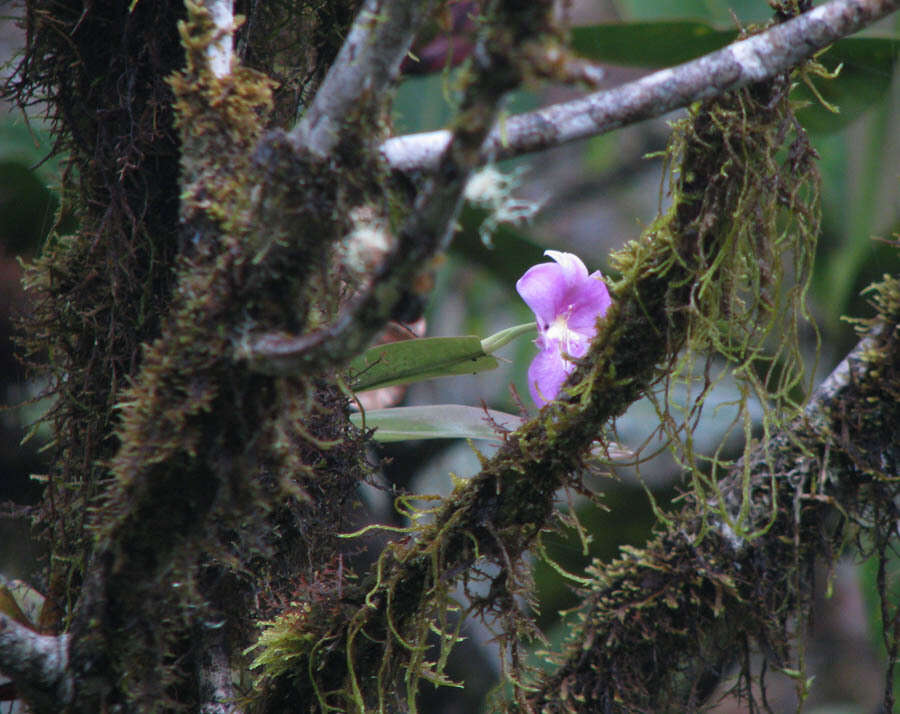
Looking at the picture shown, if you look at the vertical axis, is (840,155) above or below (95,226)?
below

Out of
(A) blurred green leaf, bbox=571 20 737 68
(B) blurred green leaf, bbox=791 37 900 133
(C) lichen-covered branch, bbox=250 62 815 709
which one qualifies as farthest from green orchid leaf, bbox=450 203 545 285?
(C) lichen-covered branch, bbox=250 62 815 709

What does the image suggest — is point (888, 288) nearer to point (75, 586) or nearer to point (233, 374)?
point (233, 374)

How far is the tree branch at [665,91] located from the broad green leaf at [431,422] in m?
0.42

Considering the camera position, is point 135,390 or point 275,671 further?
point 275,671

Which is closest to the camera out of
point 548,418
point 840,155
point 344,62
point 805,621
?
point 344,62

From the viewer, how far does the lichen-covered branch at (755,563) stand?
67 centimetres

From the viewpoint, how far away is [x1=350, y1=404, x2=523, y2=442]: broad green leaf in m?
0.81

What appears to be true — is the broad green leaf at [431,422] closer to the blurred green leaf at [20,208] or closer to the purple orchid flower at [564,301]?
the purple orchid flower at [564,301]

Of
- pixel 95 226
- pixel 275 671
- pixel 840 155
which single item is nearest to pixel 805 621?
pixel 275 671

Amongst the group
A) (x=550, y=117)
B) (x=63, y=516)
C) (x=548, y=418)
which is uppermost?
(x=550, y=117)

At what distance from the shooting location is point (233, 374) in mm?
424

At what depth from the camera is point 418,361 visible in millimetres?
808

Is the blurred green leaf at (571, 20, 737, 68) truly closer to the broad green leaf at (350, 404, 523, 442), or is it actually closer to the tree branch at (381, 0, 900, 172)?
the broad green leaf at (350, 404, 523, 442)

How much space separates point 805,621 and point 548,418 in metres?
0.35
